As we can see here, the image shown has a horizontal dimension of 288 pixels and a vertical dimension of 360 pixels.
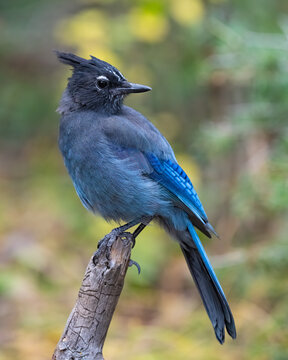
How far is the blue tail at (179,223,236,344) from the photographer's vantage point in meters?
3.23

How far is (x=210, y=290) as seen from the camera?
11.0 ft

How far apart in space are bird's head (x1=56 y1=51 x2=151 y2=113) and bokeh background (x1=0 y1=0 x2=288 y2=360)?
2.60ft

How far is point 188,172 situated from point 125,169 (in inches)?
89.6

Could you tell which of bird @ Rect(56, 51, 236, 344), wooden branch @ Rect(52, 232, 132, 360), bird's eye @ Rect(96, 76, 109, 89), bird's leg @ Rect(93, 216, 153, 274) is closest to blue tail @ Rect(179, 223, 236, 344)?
bird @ Rect(56, 51, 236, 344)

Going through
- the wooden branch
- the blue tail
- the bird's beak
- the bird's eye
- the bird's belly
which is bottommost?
the wooden branch

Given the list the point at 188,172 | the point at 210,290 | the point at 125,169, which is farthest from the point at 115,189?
the point at 188,172

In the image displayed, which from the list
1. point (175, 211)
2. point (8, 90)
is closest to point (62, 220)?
point (8, 90)

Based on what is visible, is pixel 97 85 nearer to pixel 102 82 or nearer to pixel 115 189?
pixel 102 82

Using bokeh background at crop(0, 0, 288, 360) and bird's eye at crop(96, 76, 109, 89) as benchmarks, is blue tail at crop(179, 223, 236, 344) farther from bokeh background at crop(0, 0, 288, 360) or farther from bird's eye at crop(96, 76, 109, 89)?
bird's eye at crop(96, 76, 109, 89)

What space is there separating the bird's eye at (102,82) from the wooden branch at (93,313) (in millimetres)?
1028

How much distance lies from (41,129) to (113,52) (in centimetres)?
262

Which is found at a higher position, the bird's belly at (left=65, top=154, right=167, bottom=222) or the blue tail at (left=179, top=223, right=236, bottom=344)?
the bird's belly at (left=65, top=154, right=167, bottom=222)

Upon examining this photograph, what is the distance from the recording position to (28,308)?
17.0 ft

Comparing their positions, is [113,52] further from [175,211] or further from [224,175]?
[175,211]
